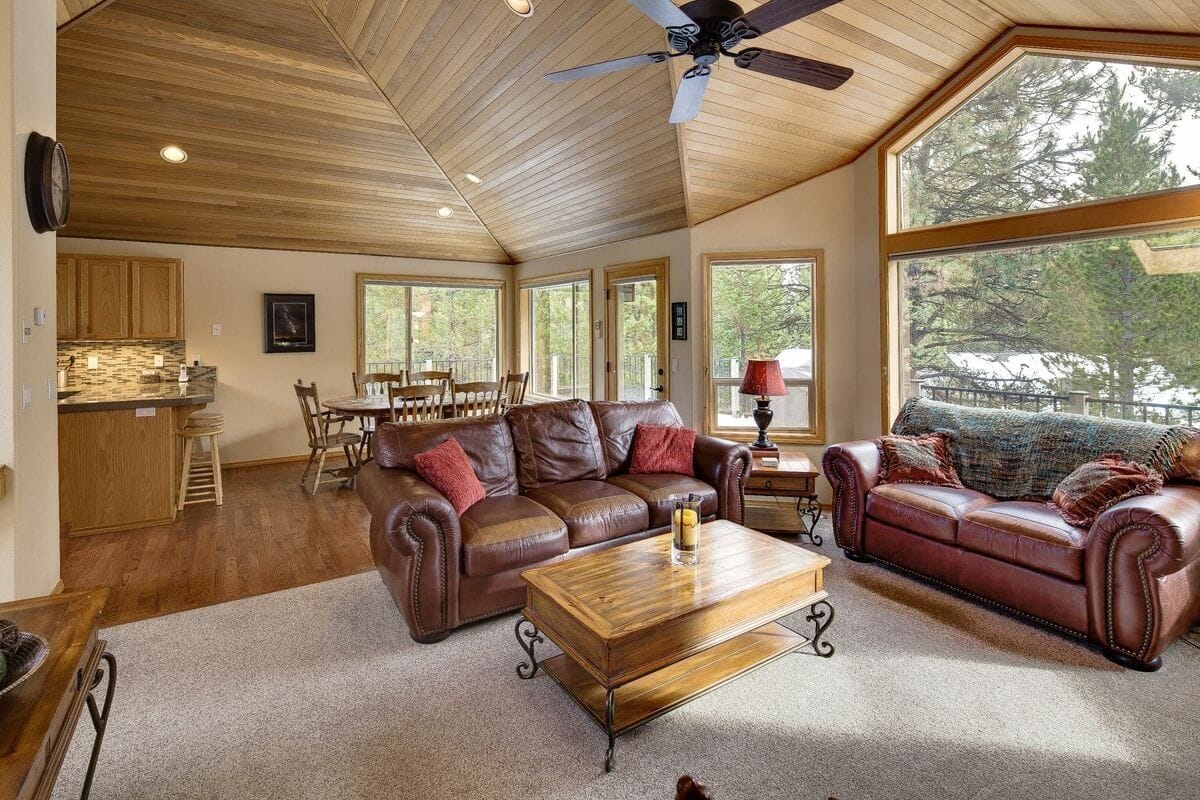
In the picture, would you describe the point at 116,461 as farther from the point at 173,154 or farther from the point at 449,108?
the point at 449,108

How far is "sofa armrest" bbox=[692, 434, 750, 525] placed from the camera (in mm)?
3738

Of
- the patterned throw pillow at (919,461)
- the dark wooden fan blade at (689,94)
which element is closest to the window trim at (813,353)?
the patterned throw pillow at (919,461)

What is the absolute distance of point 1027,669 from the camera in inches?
98.5

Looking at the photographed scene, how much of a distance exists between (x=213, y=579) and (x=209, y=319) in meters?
3.79

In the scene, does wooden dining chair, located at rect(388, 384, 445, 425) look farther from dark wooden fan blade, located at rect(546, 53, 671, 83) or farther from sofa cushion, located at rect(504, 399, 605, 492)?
dark wooden fan blade, located at rect(546, 53, 671, 83)

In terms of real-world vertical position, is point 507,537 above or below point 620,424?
below

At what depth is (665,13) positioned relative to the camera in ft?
7.00

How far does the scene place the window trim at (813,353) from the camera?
499 centimetres

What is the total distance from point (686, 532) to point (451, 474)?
1.32 metres

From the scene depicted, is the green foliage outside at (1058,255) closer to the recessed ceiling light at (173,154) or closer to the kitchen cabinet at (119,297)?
the recessed ceiling light at (173,154)

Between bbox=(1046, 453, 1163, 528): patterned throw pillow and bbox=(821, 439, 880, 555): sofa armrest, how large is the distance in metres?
0.93

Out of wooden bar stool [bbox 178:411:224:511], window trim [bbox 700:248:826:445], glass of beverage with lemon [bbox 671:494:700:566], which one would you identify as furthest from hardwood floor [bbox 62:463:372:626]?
window trim [bbox 700:248:826:445]

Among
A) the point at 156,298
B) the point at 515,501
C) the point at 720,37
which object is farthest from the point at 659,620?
the point at 156,298

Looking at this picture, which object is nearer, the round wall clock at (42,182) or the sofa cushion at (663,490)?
the round wall clock at (42,182)
